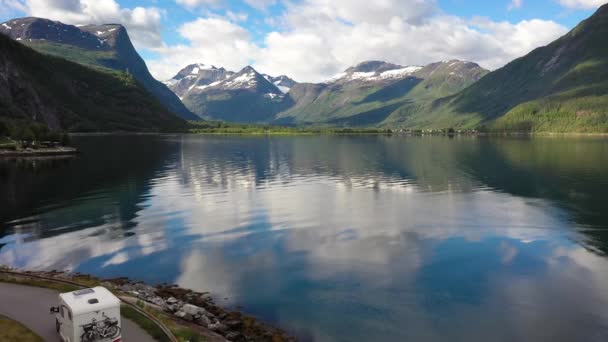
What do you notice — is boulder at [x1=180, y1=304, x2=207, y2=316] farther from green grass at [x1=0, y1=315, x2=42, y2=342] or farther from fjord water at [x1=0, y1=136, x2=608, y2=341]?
green grass at [x1=0, y1=315, x2=42, y2=342]

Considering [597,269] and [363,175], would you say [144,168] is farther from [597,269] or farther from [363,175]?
[597,269]

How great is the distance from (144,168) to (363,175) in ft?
243

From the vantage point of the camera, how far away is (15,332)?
1147 inches

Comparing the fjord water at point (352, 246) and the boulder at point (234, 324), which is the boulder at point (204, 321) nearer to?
the boulder at point (234, 324)

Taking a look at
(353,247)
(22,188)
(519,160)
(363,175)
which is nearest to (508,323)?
(353,247)

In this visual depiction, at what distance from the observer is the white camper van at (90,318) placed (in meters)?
26.6

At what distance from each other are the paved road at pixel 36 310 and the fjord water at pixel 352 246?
40.1 feet

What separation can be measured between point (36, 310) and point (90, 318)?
9.34m

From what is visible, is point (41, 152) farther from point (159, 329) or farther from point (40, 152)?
point (159, 329)

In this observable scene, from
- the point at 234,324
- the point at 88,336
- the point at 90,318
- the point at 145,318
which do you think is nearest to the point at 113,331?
the point at 88,336

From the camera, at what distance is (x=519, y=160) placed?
7131 inches

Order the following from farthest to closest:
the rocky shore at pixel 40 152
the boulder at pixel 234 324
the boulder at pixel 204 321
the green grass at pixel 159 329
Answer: the rocky shore at pixel 40 152 < the boulder at pixel 234 324 < the boulder at pixel 204 321 < the green grass at pixel 159 329

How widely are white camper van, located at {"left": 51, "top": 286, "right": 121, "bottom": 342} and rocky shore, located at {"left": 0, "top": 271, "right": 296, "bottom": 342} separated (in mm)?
7613

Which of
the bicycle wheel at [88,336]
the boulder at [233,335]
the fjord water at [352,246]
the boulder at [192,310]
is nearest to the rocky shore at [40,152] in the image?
the fjord water at [352,246]
